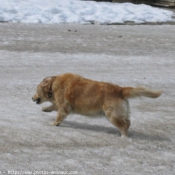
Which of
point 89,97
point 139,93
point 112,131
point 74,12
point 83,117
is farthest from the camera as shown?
point 74,12

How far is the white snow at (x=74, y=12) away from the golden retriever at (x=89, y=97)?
993 centimetres

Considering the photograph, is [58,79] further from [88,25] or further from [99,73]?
[88,25]

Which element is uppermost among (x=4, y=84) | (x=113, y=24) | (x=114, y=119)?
(x=114, y=119)

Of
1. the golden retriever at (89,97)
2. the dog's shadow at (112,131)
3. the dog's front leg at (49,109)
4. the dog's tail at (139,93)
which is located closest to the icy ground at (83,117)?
the dog's shadow at (112,131)

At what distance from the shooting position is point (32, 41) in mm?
13516

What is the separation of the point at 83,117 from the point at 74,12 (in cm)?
1142

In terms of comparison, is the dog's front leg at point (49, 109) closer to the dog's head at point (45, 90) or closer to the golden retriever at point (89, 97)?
the golden retriever at point (89, 97)

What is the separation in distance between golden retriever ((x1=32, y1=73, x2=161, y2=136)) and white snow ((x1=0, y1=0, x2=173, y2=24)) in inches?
391

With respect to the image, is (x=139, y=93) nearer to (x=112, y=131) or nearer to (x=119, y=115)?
(x=119, y=115)

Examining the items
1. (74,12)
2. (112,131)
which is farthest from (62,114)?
(74,12)

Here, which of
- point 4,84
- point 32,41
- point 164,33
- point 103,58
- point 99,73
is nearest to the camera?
point 4,84

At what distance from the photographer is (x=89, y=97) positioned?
6773 millimetres

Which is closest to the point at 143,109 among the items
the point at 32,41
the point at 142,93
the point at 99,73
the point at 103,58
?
the point at 142,93

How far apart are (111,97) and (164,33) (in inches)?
396
